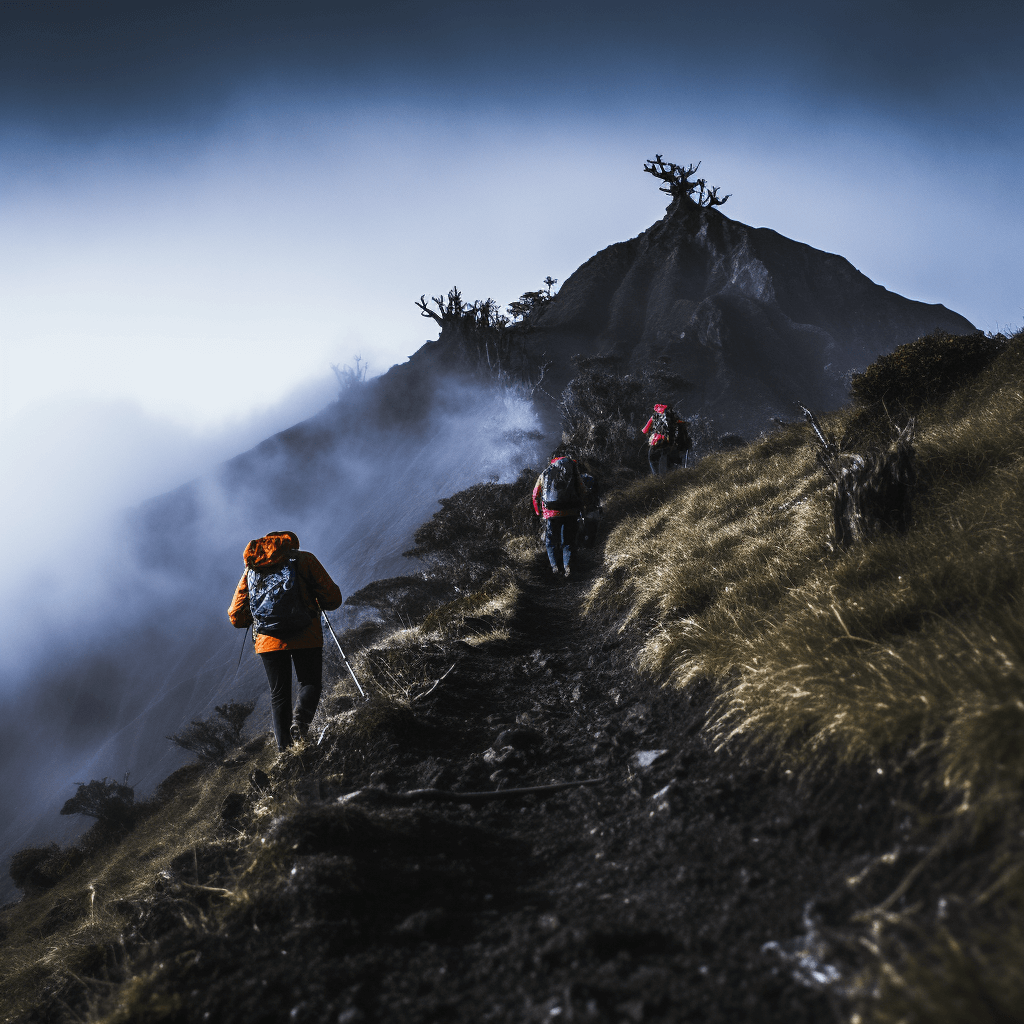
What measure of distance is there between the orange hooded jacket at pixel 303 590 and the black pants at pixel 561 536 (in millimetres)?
5017

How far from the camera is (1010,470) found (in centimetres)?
373

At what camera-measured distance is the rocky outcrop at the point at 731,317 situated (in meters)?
57.3

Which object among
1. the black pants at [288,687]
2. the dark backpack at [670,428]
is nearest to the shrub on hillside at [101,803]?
the black pants at [288,687]

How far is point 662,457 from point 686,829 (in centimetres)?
1145

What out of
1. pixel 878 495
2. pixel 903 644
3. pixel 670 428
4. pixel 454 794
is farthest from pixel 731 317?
pixel 454 794

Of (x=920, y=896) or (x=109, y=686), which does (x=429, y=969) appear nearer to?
(x=920, y=896)

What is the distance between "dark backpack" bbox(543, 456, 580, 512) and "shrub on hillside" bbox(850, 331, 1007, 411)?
4.34 metres

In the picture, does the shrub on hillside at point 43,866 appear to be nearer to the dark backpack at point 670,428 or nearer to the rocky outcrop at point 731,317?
the dark backpack at point 670,428

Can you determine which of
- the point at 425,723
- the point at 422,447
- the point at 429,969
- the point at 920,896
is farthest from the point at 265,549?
the point at 422,447

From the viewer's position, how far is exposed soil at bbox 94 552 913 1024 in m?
1.55

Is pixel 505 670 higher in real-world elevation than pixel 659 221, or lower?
lower

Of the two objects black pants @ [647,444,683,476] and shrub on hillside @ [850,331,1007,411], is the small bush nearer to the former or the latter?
black pants @ [647,444,683,476]

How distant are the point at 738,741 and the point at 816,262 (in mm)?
89284

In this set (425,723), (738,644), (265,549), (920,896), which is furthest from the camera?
(265,549)
